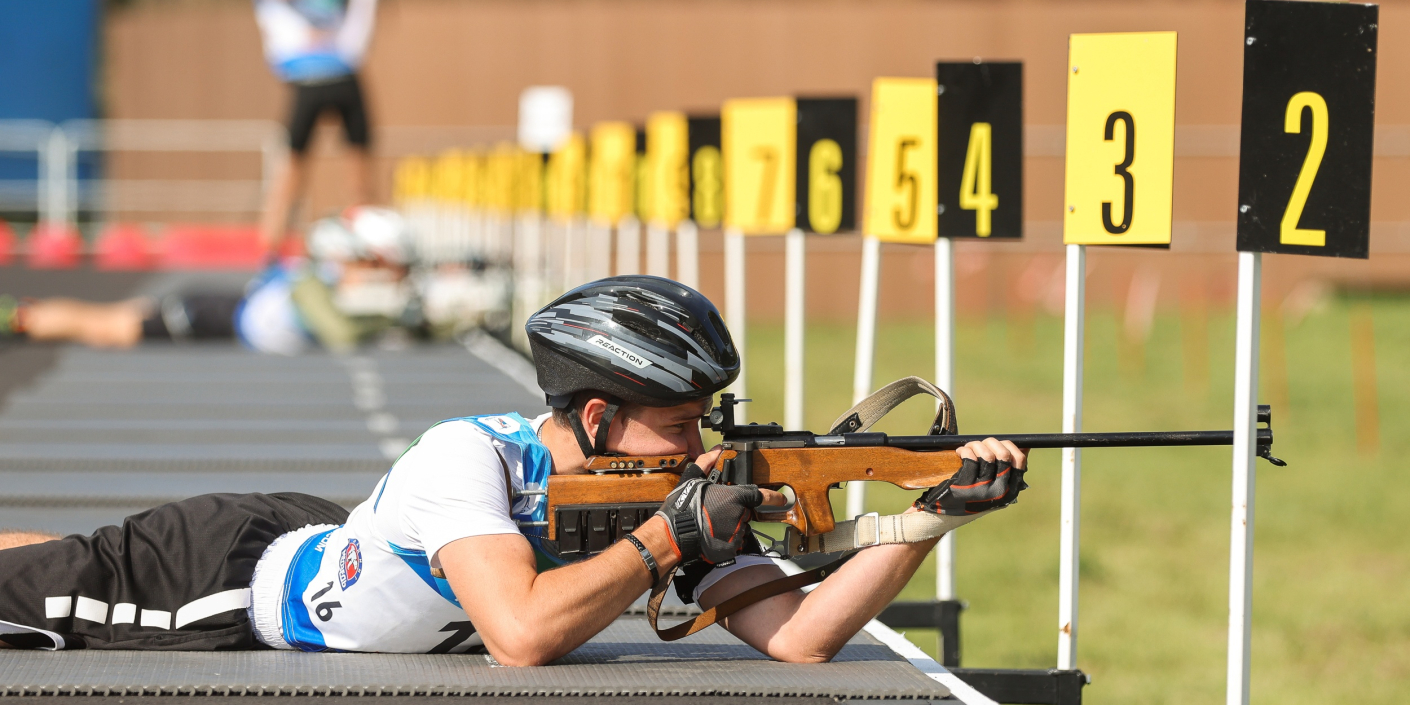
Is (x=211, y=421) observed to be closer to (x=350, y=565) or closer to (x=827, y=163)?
(x=827, y=163)

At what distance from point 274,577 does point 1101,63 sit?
1.96 metres

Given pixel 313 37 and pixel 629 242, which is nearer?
pixel 629 242

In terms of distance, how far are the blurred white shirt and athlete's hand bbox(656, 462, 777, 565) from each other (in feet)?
30.1

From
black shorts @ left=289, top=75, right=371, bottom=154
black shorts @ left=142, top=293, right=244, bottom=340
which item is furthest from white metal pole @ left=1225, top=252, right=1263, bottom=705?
black shorts @ left=289, top=75, right=371, bottom=154

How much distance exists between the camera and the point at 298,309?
934cm

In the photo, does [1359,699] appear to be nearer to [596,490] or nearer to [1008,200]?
[1008,200]

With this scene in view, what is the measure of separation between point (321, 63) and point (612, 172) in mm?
3367

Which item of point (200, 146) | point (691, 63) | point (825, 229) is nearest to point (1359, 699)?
point (825, 229)

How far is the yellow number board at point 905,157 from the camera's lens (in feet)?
14.7

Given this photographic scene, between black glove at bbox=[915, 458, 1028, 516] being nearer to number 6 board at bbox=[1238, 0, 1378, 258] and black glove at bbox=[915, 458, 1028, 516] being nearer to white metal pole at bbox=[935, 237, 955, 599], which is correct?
number 6 board at bbox=[1238, 0, 1378, 258]

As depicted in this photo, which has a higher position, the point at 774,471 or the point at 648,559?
the point at 774,471

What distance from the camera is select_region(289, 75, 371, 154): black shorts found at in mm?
11031

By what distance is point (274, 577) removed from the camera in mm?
3033

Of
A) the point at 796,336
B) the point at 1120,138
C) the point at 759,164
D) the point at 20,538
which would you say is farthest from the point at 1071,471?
the point at 759,164
